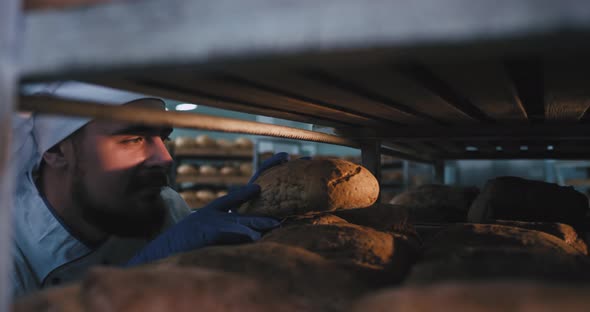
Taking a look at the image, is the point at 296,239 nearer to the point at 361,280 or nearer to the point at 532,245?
the point at 361,280

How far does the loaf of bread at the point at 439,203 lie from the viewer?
7.05 feet

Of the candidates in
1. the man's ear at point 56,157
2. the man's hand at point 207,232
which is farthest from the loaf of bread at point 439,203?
the man's ear at point 56,157

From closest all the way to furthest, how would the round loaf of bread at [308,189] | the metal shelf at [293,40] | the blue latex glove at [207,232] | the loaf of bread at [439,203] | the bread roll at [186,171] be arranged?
the metal shelf at [293,40] → the blue latex glove at [207,232] → the round loaf of bread at [308,189] → the loaf of bread at [439,203] → the bread roll at [186,171]

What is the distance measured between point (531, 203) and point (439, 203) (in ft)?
1.63

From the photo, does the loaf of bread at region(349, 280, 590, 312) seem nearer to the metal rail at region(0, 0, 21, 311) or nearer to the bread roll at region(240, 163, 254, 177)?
the metal rail at region(0, 0, 21, 311)

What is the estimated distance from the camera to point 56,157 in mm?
1700

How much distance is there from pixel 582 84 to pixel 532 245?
0.33m

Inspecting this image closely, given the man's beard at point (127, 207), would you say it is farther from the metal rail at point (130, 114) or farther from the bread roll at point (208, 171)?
the bread roll at point (208, 171)

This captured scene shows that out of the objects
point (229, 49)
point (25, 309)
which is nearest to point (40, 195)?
point (25, 309)

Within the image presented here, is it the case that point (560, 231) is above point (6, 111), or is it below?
below

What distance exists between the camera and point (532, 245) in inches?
36.0

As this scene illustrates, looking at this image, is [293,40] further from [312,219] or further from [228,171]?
[228,171]

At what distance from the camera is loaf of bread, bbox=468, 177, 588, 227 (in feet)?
5.68

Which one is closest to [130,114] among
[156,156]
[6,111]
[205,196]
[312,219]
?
[6,111]
